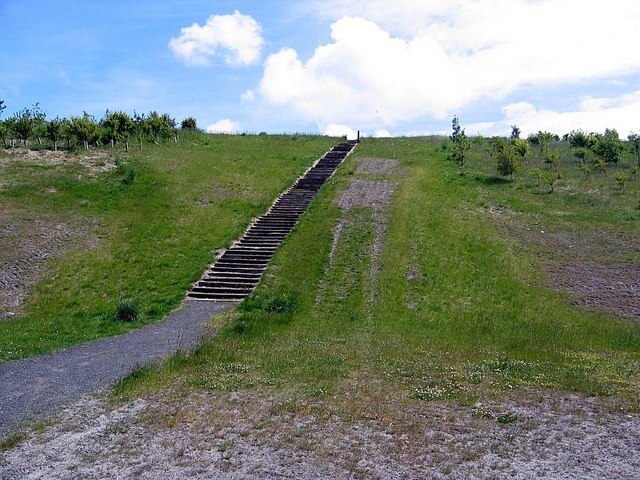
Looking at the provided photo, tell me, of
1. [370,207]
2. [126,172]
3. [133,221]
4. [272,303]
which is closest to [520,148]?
[370,207]

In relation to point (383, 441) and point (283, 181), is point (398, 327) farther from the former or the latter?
point (283, 181)

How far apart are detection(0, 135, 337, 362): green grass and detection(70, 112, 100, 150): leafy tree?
2.18m

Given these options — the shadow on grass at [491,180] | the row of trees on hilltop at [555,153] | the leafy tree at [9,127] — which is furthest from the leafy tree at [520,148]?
the leafy tree at [9,127]

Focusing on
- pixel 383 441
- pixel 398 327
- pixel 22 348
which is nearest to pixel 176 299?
pixel 22 348

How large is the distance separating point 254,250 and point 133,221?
5657 millimetres

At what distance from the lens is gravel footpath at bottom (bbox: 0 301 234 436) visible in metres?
8.95

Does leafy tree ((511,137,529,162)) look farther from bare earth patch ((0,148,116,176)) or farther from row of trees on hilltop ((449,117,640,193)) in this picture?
bare earth patch ((0,148,116,176))

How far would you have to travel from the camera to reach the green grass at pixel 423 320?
1005 centimetres

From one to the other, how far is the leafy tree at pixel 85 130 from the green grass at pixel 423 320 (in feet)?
50.8

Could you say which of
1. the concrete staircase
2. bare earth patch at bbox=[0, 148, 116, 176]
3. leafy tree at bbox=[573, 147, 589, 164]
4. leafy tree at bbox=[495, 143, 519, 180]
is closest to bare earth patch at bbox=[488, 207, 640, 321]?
leafy tree at bbox=[495, 143, 519, 180]

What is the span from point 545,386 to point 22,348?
11.2m

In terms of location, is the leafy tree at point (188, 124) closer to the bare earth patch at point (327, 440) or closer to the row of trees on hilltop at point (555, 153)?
the row of trees on hilltop at point (555, 153)

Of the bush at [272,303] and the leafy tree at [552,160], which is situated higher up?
the leafy tree at [552,160]

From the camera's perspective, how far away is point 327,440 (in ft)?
24.1
